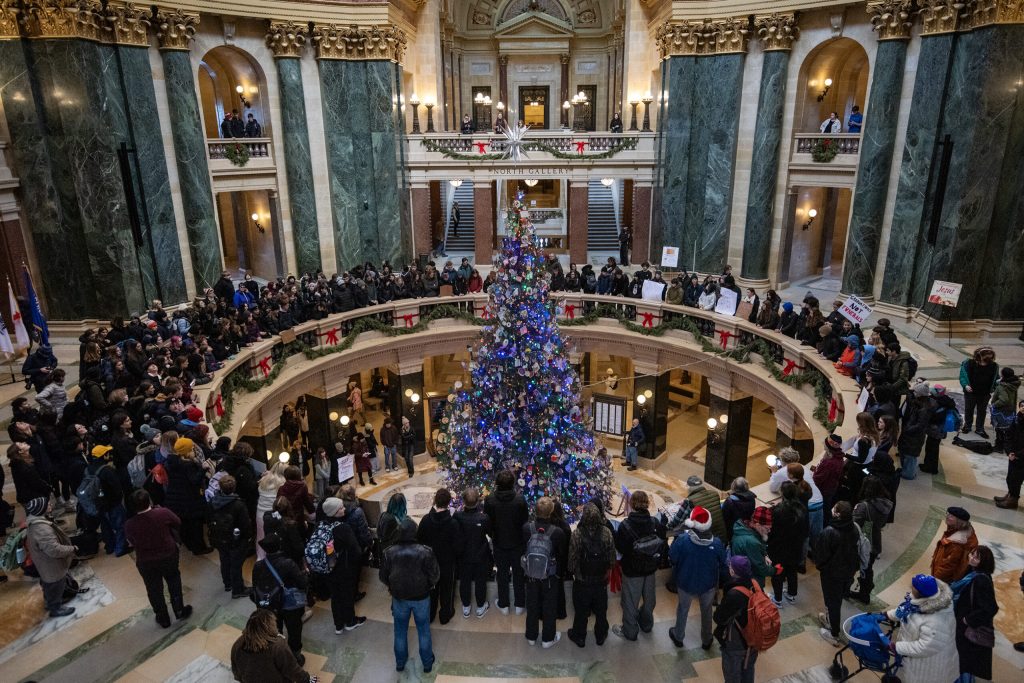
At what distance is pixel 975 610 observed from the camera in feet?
17.4

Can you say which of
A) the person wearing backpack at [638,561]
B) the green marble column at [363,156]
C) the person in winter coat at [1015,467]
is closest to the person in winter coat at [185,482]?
the person wearing backpack at [638,561]

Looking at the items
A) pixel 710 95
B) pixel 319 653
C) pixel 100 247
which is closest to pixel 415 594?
pixel 319 653

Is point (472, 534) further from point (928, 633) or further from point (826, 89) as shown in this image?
point (826, 89)

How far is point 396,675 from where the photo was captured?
610 centimetres

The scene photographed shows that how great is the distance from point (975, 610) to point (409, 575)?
451cm

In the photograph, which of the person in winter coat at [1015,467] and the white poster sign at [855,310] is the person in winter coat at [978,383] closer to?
the person in winter coat at [1015,467]

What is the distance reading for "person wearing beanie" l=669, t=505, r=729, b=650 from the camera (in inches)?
229

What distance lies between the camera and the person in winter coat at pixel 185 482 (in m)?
7.18

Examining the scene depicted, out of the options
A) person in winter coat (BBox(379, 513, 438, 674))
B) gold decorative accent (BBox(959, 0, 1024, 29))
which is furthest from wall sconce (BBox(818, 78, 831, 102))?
person in winter coat (BBox(379, 513, 438, 674))

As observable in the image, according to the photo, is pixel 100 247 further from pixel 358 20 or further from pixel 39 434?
pixel 358 20

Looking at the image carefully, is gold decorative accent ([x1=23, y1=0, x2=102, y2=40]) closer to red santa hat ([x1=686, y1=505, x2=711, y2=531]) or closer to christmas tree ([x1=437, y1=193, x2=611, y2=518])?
christmas tree ([x1=437, y1=193, x2=611, y2=518])

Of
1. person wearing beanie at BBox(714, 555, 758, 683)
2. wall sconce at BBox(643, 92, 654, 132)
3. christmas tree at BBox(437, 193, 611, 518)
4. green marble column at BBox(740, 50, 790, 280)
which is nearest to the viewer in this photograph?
person wearing beanie at BBox(714, 555, 758, 683)

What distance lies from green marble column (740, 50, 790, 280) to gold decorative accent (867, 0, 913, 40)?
96.5 inches

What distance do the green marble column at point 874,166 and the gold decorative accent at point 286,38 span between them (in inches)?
595
